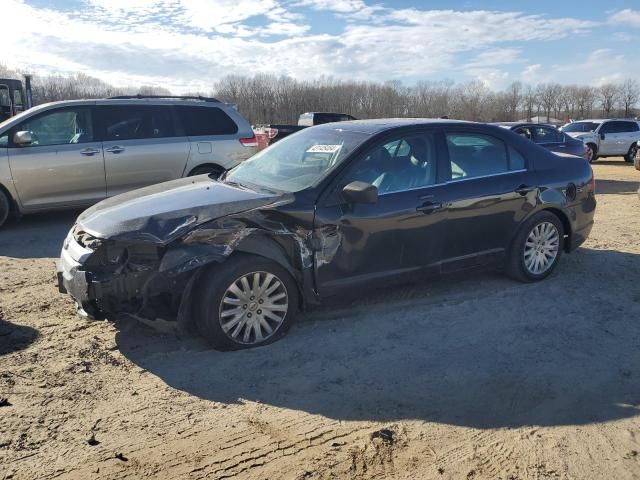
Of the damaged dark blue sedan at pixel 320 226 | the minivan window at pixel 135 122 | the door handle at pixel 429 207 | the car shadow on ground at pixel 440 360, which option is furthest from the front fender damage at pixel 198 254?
the minivan window at pixel 135 122

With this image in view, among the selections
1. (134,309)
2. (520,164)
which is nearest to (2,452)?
(134,309)

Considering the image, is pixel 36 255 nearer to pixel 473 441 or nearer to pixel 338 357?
pixel 338 357

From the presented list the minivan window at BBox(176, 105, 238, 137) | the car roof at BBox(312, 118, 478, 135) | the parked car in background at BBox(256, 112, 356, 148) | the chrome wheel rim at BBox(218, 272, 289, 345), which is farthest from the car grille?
the parked car in background at BBox(256, 112, 356, 148)

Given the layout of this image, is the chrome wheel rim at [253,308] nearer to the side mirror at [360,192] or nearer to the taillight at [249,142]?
the side mirror at [360,192]

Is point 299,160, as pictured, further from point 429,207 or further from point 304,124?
point 304,124

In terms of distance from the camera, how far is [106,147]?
823 centimetres

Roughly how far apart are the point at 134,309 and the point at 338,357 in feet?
4.88

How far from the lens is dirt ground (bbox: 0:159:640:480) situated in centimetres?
280

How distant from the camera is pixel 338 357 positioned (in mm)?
3912

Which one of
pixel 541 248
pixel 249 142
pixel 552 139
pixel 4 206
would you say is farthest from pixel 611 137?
pixel 4 206

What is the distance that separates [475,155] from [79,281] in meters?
3.61

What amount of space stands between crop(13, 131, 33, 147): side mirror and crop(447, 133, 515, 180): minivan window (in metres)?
6.03

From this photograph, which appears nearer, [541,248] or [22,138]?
[541,248]

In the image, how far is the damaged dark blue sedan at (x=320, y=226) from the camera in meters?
3.80
